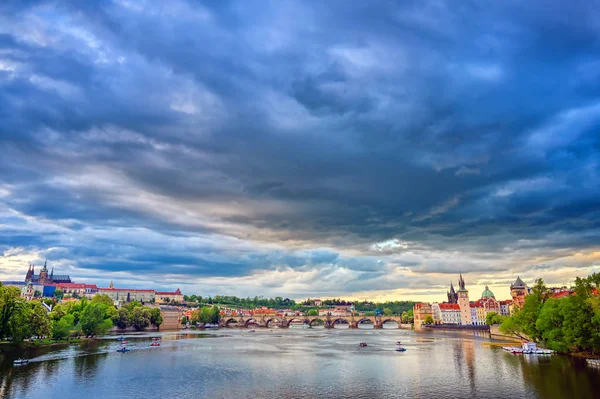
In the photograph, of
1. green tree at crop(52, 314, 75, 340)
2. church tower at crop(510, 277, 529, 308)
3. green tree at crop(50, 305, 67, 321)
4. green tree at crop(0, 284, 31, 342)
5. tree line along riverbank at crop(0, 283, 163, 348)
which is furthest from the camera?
church tower at crop(510, 277, 529, 308)

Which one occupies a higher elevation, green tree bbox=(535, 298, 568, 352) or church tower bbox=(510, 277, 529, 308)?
church tower bbox=(510, 277, 529, 308)

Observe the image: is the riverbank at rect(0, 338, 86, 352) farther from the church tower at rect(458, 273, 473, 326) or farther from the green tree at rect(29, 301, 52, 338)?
the church tower at rect(458, 273, 473, 326)

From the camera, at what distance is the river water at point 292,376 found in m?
41.2

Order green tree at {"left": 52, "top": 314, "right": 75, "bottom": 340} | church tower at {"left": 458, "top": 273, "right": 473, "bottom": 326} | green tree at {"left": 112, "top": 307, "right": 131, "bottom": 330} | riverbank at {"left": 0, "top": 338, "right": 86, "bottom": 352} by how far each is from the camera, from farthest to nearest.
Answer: church tower at {"left": 458, "top": 273, "right": 473, "bottom": 326}, green tree at {"left": 112, "top": 307, "right": 131, "bottom": 330}, green tree at {"left": 52, "top": 314, "right": 75, "bottom": 340}, riverbank at {"left": 0, "top": 338, "right": 86, "bottom": 352}

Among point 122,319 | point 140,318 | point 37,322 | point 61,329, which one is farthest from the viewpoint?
point 140,318

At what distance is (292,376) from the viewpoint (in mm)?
51844

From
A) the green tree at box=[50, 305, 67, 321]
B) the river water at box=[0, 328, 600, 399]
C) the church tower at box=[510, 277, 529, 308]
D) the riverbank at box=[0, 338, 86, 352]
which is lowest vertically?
the river water at box=[0, 328, 600, 399]

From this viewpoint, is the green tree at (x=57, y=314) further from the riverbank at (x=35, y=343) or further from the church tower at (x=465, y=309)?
the church tower at (x=465, y=309)

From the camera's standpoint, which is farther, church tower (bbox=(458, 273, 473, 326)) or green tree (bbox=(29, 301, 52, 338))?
church tower (bbox=(458, 273, 473, 326))

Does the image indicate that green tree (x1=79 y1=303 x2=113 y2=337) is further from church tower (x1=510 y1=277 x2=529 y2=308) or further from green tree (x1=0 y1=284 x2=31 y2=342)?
church tower (x1=510 y1=277 x2=529 y2=308)

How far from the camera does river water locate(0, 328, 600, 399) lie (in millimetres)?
41156

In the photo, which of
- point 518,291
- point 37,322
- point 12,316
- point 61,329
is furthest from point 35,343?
point 518,291

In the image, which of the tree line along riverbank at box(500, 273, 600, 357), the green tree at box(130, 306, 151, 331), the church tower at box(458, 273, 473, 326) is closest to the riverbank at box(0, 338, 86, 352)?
the green tree at box(130, 306, 151, 331)

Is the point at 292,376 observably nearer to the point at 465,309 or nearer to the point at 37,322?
the point at 37,322
